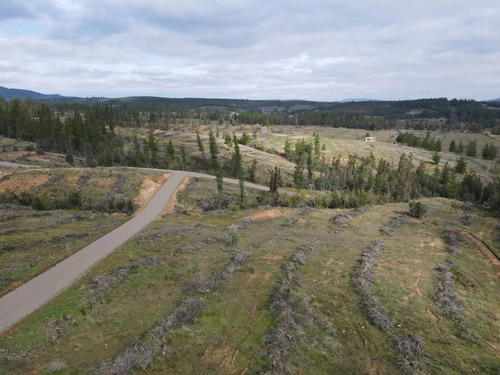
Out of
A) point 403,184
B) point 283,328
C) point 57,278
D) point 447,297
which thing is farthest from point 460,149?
point 57,278

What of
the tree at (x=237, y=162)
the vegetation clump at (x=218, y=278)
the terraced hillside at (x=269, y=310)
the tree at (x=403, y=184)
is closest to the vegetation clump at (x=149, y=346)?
the terraced hillside at (x=269, y=310)

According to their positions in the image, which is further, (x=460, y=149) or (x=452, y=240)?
(x=460, y=149)

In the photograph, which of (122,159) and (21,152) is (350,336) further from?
(21,152)

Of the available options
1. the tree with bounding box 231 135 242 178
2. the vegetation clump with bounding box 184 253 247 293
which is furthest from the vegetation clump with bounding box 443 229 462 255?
the tree with bounding box 231 135 242 178

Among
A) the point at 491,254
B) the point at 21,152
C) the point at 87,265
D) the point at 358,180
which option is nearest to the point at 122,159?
the point at 21,152

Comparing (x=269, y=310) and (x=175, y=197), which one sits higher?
(x=269, y=310)

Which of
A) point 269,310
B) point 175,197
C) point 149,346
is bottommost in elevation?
point 175,197

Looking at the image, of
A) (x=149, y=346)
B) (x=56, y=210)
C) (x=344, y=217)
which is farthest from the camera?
(x=344, y=217)

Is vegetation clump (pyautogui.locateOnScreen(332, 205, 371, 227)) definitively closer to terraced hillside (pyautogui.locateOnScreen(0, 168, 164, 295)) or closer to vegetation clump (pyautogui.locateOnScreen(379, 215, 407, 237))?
vegetation clump (pyautogui.locateOnScreen(379, 215, 407, 237))

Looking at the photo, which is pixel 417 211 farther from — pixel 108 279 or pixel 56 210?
pixel 56 210
